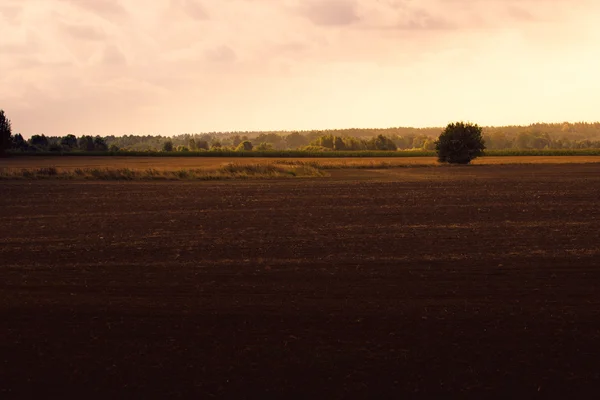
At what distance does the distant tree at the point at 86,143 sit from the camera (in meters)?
149

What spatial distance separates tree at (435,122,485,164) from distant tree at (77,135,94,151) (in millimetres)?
95228

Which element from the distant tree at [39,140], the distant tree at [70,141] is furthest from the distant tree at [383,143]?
the distant tree at [39,140]

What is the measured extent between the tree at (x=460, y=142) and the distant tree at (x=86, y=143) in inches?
3749

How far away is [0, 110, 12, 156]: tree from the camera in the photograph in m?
91.6

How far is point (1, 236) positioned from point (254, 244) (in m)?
7.68

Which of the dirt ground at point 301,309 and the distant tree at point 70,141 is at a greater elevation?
the distant tree at point 70,141

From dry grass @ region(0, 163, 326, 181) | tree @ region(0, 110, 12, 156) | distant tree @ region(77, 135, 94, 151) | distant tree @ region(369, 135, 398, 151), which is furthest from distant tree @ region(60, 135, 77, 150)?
dry grass @ region(0, 163, 326, 181)

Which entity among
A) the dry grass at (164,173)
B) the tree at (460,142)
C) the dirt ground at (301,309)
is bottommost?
the dirt ground at (301,309)

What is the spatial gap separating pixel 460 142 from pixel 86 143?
10078 centimetres

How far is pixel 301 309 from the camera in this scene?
9.53 m

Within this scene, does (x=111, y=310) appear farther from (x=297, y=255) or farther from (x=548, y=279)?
(x=548, y=279)

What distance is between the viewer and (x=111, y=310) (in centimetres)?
965

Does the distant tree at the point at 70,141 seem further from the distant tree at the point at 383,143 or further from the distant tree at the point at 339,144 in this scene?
the distant tree at the point at 383,143

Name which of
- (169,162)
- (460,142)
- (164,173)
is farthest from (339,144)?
(164,173)
